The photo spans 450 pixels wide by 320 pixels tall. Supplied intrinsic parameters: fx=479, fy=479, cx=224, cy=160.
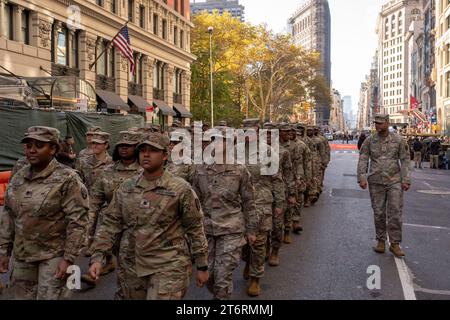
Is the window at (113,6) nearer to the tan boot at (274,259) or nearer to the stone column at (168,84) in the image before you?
the stone column at (168,84)

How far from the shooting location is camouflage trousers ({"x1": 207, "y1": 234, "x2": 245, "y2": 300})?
194 inches

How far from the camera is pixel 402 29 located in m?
170

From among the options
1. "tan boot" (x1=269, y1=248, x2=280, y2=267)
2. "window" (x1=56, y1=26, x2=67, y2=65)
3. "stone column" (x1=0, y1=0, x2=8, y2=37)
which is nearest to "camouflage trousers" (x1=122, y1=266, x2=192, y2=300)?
"tan boot" (x1=269, y1=248, x2=280, y2=267)

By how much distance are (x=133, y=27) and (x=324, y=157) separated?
22.1 metres

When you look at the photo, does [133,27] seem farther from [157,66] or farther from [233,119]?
[233,119]

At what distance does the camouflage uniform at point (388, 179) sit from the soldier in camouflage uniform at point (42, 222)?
5216mm

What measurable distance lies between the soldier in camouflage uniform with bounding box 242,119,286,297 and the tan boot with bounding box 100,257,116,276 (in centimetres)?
191

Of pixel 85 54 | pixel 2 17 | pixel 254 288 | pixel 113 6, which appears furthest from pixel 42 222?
pixel 113 6

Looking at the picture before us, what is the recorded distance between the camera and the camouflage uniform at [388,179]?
770 cm

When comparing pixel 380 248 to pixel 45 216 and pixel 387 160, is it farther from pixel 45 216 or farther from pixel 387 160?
pixel 45 216

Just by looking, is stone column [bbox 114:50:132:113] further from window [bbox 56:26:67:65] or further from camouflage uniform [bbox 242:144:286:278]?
camouflage uniform [bbox 242:144:286:278]

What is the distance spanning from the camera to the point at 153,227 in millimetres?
3840

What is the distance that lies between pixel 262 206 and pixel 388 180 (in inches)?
100.0

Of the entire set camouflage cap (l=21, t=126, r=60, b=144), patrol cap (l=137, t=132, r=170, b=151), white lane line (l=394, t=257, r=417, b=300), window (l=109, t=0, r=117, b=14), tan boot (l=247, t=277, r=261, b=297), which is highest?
window (l=109, t=0, r=117, b=14)
